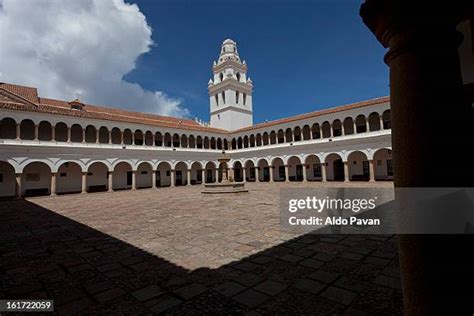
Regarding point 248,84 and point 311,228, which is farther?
point 248,84

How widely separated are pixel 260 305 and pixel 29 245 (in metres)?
5.94

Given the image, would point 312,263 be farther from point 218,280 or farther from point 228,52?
point 228,52

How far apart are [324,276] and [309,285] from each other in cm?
40

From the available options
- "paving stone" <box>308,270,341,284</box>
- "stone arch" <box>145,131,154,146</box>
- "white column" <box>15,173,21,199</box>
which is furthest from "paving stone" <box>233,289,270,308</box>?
"stone arch" <box>145,131,154,146</box>

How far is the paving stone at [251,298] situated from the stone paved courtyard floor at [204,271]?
0.04ft

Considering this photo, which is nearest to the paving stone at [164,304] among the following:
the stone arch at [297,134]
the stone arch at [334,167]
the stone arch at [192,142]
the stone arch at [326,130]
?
the stone arch at [326,130]

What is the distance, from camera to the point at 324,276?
12.4 feet

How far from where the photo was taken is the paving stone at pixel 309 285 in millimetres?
3371

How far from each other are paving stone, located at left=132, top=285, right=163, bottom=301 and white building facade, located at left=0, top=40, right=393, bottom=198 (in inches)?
826

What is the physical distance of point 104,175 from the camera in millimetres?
25906

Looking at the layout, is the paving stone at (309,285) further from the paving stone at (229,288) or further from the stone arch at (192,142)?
the stone arch at (192,142)

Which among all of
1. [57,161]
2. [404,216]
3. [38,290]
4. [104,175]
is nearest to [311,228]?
[404,216]

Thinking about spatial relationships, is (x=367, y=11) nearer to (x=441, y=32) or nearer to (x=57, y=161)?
(x=441, y=32)

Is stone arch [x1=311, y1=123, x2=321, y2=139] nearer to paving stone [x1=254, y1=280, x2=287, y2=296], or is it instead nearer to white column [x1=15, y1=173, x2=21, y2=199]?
paving stone [x1=254, y1=280, x2=287, y2=296]
